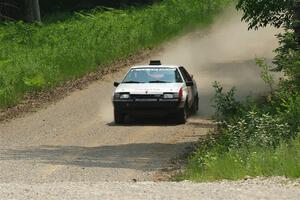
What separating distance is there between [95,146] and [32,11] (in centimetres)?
2559

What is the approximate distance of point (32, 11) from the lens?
4288 cm

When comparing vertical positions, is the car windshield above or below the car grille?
above

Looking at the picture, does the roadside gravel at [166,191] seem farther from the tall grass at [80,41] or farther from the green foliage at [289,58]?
the tall grass at [80,41]

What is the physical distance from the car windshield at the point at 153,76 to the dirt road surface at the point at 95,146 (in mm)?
1254

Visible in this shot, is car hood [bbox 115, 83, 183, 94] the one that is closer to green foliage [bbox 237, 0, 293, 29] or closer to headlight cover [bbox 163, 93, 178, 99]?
headlight cover [bbox 163, 93, 178, 99]

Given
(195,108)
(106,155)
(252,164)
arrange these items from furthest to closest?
(195,108)
(106,155)
(252,164)

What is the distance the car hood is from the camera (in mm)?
21953

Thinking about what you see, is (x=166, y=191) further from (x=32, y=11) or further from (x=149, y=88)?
(x=32, y=11)

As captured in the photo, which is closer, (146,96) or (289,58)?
(289,58)

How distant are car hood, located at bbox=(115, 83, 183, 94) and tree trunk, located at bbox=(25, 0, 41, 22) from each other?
67.8 ft

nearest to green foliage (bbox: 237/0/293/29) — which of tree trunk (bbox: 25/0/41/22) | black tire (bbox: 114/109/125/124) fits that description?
black tire (bbox: 114/109/125/124)

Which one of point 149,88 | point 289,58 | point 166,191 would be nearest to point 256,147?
point 166,191

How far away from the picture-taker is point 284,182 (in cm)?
1067

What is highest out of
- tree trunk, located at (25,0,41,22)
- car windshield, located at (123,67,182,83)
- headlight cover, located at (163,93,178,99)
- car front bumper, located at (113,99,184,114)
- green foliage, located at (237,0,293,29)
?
green foliage, located at (237,0,293,29)
